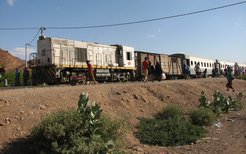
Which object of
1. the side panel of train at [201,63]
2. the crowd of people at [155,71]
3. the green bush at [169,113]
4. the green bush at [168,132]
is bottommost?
the green bush at [168,132]

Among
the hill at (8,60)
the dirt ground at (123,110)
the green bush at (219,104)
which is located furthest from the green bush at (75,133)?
the hill at (8,60)

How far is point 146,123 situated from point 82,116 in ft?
14.2

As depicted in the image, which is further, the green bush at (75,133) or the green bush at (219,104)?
the green bush at (219,104)

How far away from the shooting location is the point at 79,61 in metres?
24.0

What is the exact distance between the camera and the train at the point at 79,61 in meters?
21.8

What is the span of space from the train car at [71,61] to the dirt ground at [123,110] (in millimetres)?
7729

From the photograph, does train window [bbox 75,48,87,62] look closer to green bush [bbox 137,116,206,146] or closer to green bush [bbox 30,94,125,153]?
green bush [bbox 137,116,206,146]

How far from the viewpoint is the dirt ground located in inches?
327

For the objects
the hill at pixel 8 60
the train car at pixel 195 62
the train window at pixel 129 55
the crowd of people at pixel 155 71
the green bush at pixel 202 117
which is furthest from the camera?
the hill at pixel 8 60

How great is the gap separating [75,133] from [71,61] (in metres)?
16.4

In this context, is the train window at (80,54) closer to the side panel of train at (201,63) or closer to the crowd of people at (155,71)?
the crowd of people at (155,71)

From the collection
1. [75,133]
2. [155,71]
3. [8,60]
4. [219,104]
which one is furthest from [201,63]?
[75,133]

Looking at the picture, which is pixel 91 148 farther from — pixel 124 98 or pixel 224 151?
pixel 124 98

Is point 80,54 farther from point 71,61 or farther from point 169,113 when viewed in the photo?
point 169,113
